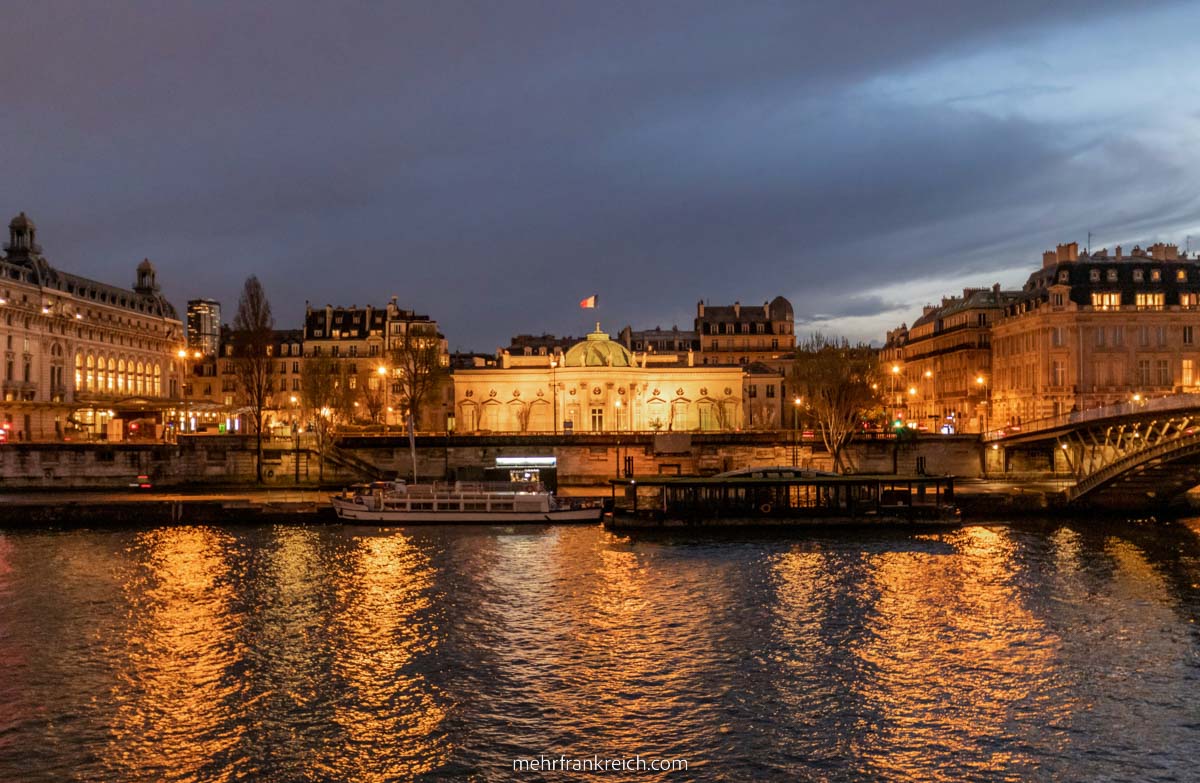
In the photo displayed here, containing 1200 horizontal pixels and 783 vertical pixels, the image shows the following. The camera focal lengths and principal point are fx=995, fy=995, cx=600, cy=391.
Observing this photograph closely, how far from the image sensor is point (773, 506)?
6269 centimetres

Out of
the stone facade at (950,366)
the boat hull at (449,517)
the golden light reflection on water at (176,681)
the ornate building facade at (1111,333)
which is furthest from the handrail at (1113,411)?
the golden light reflection on water at (176,681)

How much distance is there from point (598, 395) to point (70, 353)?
58969mm

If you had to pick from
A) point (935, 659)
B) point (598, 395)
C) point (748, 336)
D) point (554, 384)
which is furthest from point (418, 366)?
point (935, 659)

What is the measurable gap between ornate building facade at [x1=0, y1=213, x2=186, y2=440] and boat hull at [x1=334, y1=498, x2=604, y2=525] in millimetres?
51399

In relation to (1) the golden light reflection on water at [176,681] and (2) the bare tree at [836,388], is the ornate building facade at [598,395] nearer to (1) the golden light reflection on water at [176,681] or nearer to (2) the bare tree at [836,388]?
(2) the bare tree at [836,388]

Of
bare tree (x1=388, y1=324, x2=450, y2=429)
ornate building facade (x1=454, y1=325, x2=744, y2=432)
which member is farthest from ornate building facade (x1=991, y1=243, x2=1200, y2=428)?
bare tree (x1=388, y1=324, x2=450, y2=429)

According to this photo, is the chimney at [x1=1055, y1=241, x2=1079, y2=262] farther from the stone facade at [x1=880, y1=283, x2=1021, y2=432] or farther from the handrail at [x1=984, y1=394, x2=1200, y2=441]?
the handrail at [x1=984, y1=394, x2=1200, y2=441]

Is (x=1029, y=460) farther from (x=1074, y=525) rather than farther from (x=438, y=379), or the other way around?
(x=438, y=379)

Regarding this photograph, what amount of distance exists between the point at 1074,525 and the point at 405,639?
1700 inches

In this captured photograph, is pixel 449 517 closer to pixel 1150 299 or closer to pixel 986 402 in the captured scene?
pixel 986 402

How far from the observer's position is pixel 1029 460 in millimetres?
83875

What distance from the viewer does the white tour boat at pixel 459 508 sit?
63.2 m

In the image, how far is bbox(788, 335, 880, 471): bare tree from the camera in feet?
279

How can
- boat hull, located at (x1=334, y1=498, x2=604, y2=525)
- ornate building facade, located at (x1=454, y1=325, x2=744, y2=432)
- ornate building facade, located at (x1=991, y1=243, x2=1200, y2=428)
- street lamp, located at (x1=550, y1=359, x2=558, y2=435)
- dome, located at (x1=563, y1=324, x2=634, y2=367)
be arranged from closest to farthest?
1. boat hull, located at (x1=334, y1=498, x2=604, y2=525)
2. ornate building facade, located at (x1=991, y1=243, x2=1200, y2=428)
3. street lamp, located at (x1=550, y1=359, x2=558, y2=435)
4. ornate building facade, located at (x1=454, y1=325, x2=744, y2=432)
5. dome, located at (x1=563, y1=324, x2=634, y2=367)
